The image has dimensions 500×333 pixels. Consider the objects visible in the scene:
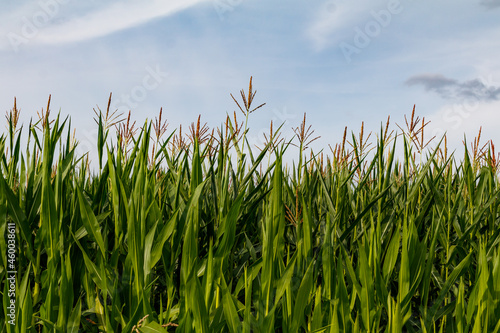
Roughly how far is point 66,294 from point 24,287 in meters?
0.19

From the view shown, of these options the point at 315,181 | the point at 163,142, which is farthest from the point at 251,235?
the point at 163,142

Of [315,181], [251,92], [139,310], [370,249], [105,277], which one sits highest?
[251,92]

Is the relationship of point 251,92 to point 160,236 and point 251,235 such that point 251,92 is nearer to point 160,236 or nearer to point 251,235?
point 160,236

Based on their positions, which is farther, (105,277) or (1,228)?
(1,228)

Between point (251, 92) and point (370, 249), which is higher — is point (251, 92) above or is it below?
above

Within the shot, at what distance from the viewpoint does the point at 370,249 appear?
183 cm

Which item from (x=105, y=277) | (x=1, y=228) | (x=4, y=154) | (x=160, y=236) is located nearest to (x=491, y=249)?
(x=160, y=236)

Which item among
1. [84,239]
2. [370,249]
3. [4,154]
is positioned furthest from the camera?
[4,154]

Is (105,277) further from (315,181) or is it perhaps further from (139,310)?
(315,181)

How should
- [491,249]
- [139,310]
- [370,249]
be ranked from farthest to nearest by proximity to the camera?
[491,249]
[370,249]
[139,310]

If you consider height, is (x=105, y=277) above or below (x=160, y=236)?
below

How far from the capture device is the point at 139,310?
1.54m

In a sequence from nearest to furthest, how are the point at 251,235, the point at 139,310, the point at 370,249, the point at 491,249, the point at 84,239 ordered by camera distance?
the point at 139,310 < the point at 370,249 < the point at 84,239 < the point at 491,249 < the point at 251,235

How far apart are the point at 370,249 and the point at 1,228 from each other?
1.60 m
